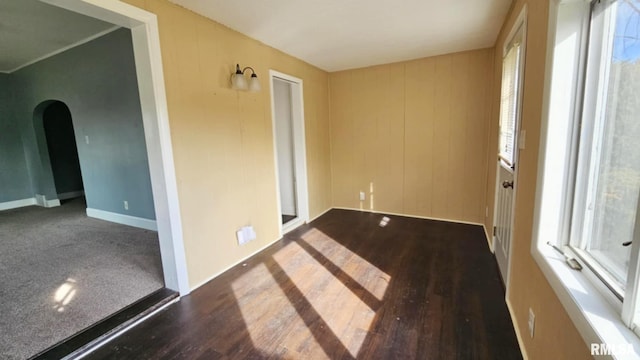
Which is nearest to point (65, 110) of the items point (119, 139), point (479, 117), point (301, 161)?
point (119, 139)

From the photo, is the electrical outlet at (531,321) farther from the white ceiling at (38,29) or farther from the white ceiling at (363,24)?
the white ceiling at (38,29)

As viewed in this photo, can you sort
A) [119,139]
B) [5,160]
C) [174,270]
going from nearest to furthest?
[174,270]
[119,139]
[5,160]

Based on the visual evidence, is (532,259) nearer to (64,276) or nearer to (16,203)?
(64,276)

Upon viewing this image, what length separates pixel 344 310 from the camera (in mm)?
2062

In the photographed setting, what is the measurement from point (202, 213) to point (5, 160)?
5.68 m

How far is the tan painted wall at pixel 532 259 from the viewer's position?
111 centimetres

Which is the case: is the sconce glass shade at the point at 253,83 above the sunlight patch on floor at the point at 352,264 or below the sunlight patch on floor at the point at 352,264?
above

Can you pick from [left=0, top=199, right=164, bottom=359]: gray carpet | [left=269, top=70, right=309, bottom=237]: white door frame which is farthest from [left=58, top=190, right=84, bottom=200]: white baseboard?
[left=269, top=70, right=309, bottom=237]: white door frame

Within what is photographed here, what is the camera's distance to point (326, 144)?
468 centimetres

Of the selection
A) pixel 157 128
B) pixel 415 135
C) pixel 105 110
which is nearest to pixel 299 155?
pixel 415 135

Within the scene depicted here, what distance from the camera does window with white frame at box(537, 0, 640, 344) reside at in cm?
91

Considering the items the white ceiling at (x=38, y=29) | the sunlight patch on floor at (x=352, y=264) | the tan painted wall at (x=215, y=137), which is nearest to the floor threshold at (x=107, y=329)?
the tan painted wall at (x=215, y=137)

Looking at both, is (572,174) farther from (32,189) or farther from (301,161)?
(32,189)

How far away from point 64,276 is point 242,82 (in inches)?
99.0
